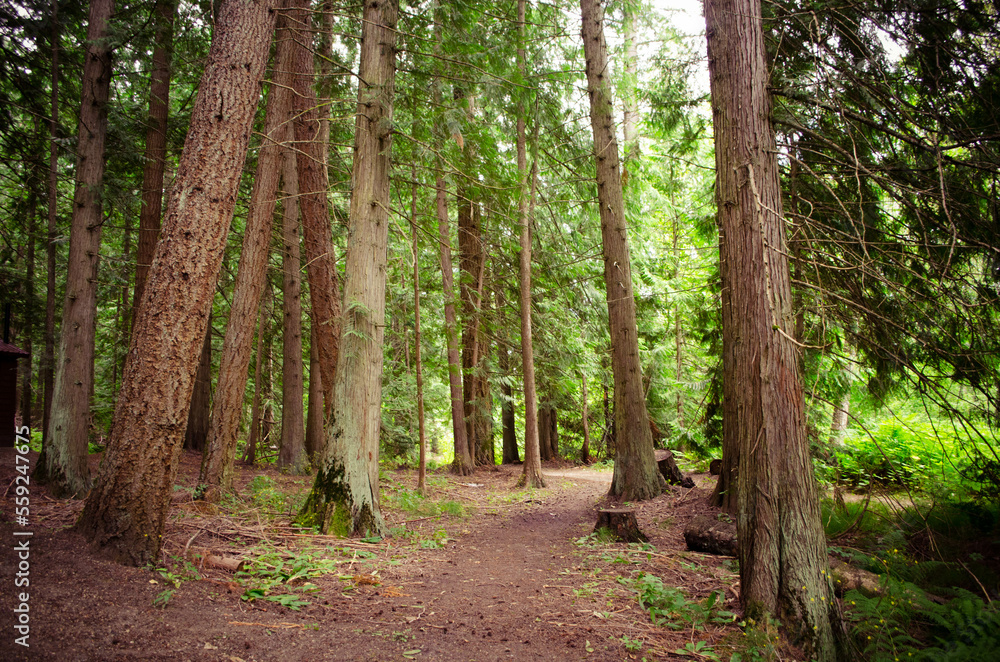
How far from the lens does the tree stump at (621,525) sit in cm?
706

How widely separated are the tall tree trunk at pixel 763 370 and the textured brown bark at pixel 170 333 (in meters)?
4.49

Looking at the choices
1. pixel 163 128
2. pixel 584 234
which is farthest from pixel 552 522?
pixel 163 128

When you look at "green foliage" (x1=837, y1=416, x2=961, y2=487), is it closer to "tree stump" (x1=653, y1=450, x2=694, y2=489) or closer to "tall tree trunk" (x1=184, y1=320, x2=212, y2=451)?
"tree stump" (x1=653, y1=450, x2=694, y2=489)

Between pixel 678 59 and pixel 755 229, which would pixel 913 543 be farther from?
pixel 678 59

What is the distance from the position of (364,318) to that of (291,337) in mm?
5829

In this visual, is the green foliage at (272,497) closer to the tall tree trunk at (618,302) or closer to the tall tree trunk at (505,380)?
the tall tree trunk at (618,302)

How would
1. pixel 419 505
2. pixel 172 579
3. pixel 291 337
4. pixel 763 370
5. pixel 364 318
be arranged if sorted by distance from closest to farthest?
pixel 172 579
pixel 763 370
pixel 364 318
pixel 419 505
pixel 291 337

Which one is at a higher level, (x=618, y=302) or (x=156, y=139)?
(x=156, y=139)

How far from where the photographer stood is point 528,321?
1263 centimetres

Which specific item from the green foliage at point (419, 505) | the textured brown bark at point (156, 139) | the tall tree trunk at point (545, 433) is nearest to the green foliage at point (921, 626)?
the green foliage at point (419, 505)

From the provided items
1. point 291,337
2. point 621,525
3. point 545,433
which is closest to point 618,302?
point 621,525

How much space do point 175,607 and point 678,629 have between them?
3.79 m

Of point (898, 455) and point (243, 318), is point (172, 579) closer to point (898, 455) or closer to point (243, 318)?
point (243, 318)

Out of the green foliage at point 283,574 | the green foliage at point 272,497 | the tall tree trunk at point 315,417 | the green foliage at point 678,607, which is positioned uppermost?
the tall tree trunk at point 315,417
